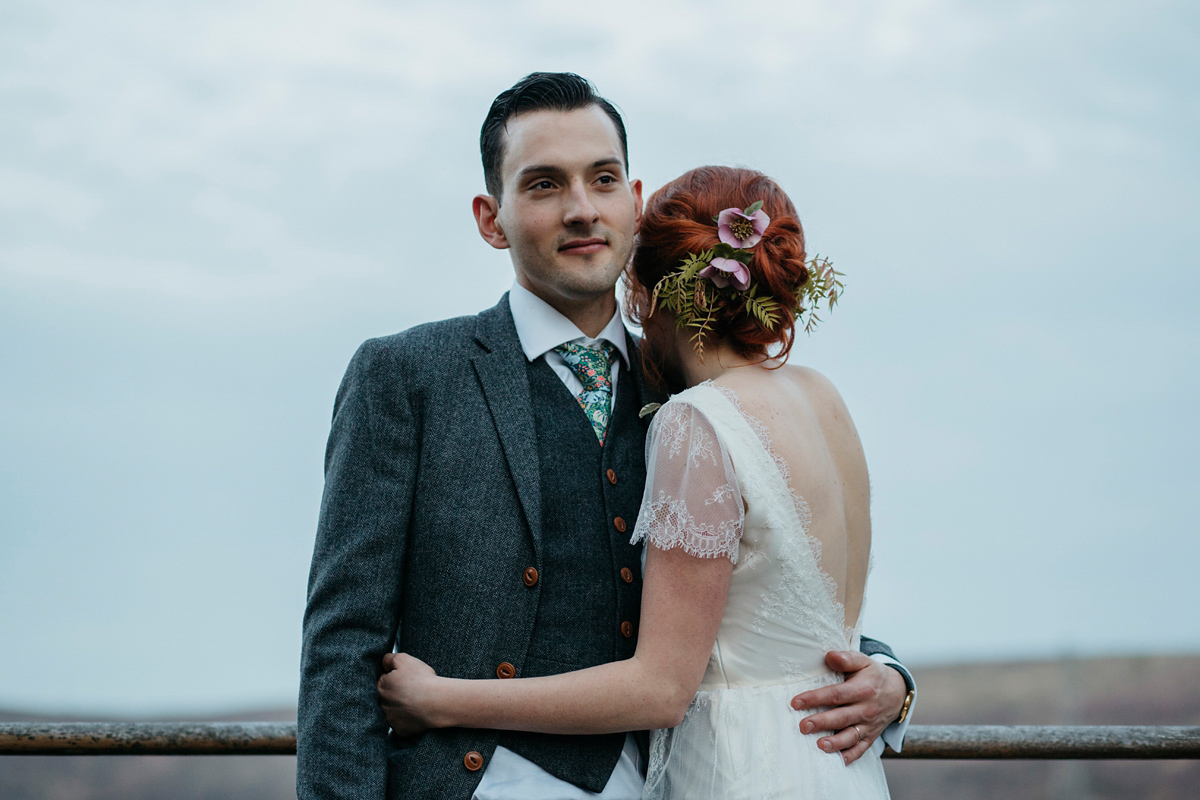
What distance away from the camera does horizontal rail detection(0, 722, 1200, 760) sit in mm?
2354

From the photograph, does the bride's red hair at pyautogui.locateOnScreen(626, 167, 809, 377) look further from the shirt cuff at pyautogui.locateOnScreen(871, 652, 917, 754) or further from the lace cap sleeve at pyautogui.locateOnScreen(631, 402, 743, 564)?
the shirt cuff at pyautogui.locateOnScreen(871, 652, 917, 754)

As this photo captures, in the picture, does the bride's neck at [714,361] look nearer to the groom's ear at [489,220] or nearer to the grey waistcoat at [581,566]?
the grey waistcoat at [581,566]

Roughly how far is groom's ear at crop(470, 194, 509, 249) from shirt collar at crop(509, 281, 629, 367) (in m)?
0.15

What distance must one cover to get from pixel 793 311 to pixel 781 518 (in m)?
0.48

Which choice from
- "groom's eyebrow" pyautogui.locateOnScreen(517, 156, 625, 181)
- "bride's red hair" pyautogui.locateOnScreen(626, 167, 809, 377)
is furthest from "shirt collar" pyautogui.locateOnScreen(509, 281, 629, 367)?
"groom's eyebrow" pyautogui.locateOnScreen(517, 156, 625, 181)

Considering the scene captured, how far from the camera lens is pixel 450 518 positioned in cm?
192

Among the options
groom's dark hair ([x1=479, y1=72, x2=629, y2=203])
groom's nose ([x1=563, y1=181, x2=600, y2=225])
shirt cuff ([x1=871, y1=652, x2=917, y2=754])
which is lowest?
shirt cuff ([x1=871, y1=652, x2=917, y2=754])

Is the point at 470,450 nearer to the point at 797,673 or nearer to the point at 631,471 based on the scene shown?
the point at 631,471

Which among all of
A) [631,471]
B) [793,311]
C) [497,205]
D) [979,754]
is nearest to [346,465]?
[631,471]

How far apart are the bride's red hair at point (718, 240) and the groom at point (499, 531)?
0.25 feet

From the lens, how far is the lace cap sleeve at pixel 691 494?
70.6 inches

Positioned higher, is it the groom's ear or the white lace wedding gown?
the groom's ear

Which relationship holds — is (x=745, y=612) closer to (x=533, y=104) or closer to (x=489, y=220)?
(x=489, y=220)

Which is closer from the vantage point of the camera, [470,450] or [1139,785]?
[470,450]
